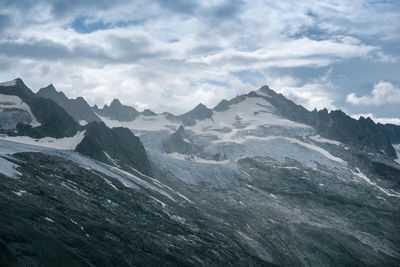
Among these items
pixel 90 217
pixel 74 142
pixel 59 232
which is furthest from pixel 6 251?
pixel 74 142

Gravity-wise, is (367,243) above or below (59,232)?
below

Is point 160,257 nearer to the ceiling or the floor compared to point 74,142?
nearer to the floor

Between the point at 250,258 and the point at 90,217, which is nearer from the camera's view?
the point at 90,217

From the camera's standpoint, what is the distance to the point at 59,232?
266ft

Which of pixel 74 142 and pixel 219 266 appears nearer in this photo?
pixel 219 266

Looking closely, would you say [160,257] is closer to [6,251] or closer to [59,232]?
[59,232]

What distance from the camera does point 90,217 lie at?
329 ft

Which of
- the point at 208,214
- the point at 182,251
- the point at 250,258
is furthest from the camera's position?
the point at 208,214

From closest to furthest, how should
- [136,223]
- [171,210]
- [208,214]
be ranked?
[136,223], [171,210], [208,214]

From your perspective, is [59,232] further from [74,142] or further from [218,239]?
[74,142]

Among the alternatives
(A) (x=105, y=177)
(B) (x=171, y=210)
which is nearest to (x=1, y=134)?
(A) (x=105, y=177)

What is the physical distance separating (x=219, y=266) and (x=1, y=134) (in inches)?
4795

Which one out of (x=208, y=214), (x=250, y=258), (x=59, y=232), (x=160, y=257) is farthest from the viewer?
(x=208, y=214)

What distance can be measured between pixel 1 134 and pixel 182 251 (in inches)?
4590
